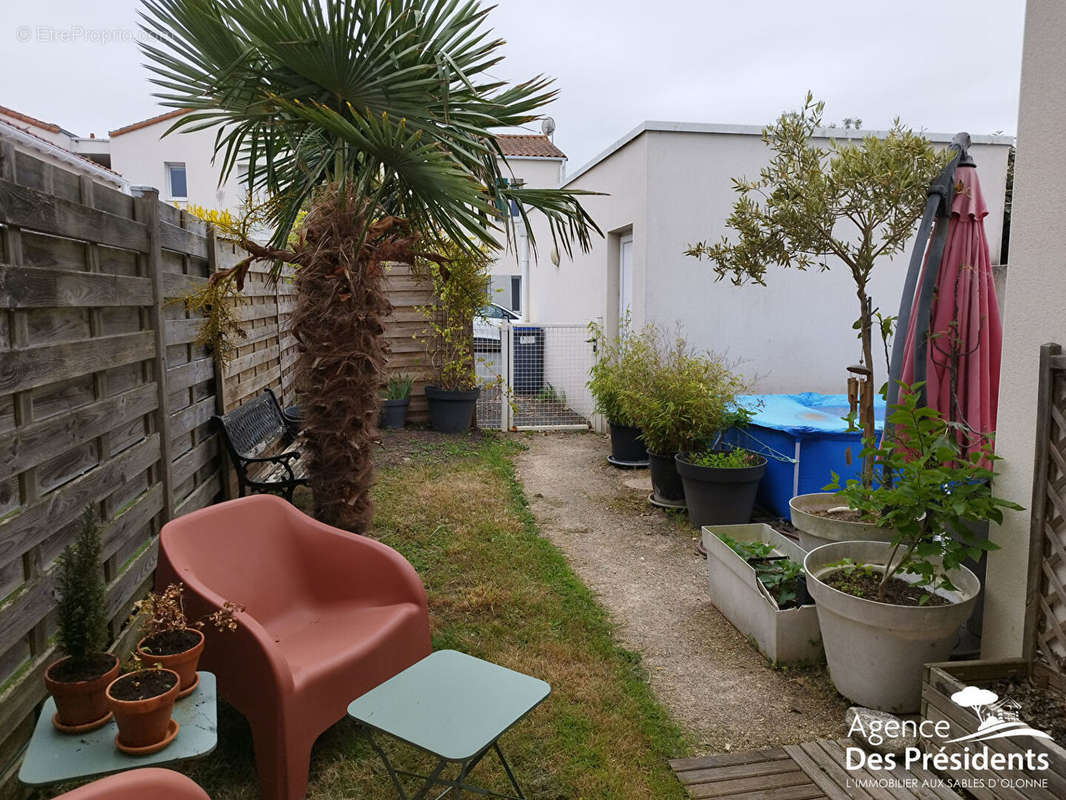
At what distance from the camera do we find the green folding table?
6.46 feet

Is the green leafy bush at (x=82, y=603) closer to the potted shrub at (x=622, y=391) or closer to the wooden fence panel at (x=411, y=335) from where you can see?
the potted shrub at (x=622, y=391)

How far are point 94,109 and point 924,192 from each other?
11.0 metres

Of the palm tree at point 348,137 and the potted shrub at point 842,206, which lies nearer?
the palm tree at point 348,137

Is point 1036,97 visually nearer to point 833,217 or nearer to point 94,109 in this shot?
point 833,217

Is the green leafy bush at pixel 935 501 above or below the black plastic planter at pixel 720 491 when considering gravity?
above

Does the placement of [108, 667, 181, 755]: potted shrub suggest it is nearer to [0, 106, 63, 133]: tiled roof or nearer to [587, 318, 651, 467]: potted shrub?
[587, 318, 651, 467]: potted shrub

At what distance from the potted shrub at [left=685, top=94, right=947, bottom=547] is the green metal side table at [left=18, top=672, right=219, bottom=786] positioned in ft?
10.1

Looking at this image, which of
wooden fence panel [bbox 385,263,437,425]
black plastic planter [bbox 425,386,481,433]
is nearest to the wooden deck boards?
black plastic planter [bbox 425,386,481,433]

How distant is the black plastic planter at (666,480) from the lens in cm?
595

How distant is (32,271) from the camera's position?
7.14ft

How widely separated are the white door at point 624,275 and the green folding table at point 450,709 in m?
6.52

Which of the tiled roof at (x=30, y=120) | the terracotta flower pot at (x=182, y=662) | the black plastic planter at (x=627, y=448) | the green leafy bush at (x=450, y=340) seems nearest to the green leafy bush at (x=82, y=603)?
the terracotta flower pot at (x=182, y=662)

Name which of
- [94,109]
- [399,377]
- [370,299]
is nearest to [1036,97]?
[370,299]

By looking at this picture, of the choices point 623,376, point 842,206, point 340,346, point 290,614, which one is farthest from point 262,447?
point 842,206
